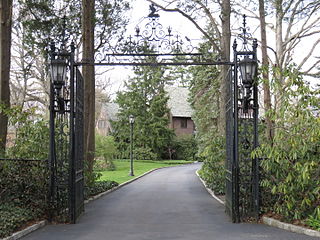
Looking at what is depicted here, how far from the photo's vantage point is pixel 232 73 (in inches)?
427

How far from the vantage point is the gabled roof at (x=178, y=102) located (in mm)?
60406

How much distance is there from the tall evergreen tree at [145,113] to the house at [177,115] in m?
6.09

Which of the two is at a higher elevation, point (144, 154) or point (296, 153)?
point (296, 153)

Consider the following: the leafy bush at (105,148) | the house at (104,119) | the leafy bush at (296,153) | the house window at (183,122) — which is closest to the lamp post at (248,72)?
the leafy bush at (296,153)

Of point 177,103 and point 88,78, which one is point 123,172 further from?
point 177,103

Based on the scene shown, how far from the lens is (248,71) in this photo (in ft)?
34.7

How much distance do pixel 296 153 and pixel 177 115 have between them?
50699mm

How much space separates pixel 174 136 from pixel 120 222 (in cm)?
4382

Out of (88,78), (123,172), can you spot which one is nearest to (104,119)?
(123,172)

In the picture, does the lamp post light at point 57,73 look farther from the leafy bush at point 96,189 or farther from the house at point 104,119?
the house at point 104,119

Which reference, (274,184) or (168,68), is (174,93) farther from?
(274,184)

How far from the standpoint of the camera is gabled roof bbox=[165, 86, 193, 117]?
198 feet

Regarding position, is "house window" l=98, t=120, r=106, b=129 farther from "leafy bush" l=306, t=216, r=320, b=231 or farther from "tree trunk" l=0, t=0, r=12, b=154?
"leafy bush" l=306, t=216, r=320, b=231

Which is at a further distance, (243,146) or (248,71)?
(243,146)
